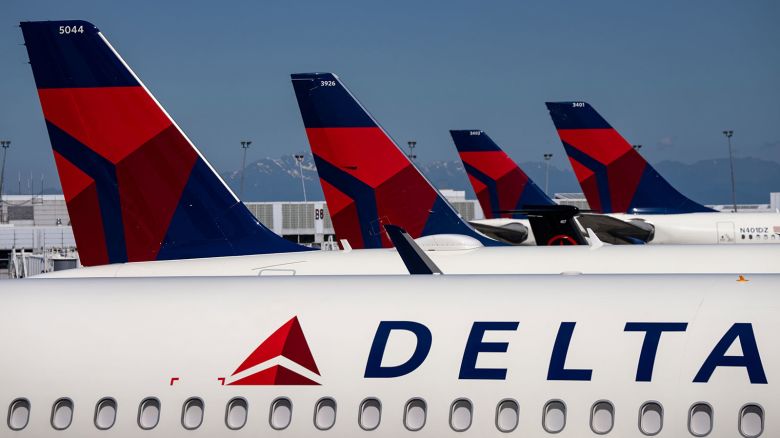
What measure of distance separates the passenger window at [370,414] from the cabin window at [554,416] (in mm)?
1558

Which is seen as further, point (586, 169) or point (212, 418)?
point (586, 169)

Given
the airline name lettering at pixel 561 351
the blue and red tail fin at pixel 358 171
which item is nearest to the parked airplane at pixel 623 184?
the blue and red tail fin at pixel 358 171

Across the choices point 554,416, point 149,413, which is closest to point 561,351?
point 554,416

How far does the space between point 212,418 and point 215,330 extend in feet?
3.18

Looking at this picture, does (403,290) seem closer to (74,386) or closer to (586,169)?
(74,386)

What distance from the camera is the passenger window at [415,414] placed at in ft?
33.8

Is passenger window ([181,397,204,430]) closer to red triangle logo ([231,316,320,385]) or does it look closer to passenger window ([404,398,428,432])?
red triangle logo ([231,316,320,385])

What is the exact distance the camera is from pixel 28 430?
11.0 metres

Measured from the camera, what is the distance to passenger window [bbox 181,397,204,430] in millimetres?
10802

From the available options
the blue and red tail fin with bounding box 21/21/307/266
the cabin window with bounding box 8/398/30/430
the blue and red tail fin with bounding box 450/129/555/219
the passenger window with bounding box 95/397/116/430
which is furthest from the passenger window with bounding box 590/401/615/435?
the blue and red tail fin with bounding box 450/129/555/219

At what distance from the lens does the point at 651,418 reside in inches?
384

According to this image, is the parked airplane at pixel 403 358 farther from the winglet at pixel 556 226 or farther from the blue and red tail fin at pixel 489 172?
the blue and red tail fin at pixel 489 172

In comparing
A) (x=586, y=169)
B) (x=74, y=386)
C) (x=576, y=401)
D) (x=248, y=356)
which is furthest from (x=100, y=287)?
(x=586, y=169)

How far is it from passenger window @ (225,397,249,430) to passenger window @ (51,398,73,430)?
1.63 meters
